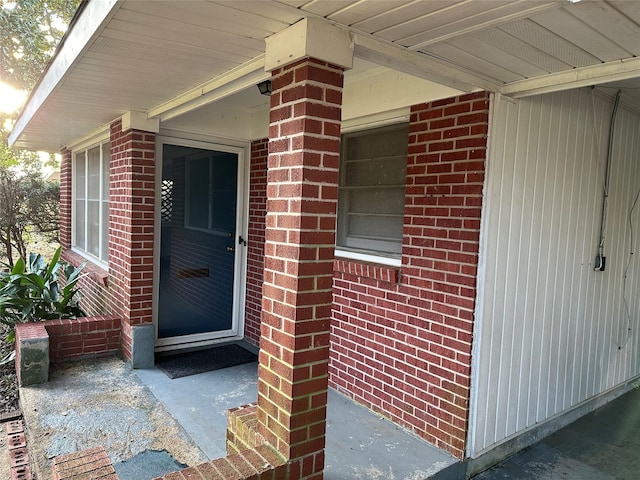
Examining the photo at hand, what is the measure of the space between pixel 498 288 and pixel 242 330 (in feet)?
10.4

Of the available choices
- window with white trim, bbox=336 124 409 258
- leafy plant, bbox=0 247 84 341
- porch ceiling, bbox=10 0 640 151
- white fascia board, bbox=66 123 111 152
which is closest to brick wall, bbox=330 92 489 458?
window with white trim, bbox=336 124 409 258

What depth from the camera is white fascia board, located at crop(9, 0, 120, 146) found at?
205cm

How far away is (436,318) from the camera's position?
9.96 ft

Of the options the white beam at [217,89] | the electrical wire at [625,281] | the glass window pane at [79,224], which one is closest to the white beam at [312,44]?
the white beam at [217,89]

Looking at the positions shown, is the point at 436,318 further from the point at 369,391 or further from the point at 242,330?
the point at 242,330

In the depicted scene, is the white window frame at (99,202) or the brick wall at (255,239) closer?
the brick wall at (255,239)

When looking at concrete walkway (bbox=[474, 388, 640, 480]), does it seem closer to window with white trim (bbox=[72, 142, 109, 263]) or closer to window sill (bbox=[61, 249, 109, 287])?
window sill (bbox=[61, 249, 109, 287])

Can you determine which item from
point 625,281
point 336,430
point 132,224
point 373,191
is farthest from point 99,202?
point 625,281

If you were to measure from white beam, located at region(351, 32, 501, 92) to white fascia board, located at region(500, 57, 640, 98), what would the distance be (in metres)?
0.14

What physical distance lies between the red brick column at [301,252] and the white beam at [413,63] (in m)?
0.19

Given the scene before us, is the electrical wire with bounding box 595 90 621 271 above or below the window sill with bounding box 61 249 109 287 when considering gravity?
above

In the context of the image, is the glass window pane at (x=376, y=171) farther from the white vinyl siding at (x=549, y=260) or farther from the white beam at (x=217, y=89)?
the white beam at (x=217, y=89)

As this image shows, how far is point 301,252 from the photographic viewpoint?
205 cm

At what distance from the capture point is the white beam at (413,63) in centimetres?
216
